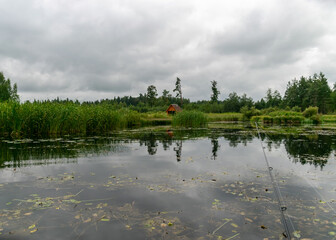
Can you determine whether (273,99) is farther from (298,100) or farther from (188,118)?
(188,118)

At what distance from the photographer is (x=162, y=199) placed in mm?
5242

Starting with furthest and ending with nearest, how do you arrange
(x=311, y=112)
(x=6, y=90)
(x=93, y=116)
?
1. (x=6, y=90)
2. (x=311, y=112)
3. (x=93, y=116)

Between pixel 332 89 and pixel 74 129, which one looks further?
pixel 332 89

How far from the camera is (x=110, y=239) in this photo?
358 centimetres

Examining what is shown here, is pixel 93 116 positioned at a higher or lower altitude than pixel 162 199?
higher

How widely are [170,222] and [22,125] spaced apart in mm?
17515

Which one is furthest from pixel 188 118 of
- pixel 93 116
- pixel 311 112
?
pixel 311 112

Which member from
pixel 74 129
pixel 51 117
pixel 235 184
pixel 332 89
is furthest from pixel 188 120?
pixel 332 89

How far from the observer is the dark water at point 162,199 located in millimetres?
3848

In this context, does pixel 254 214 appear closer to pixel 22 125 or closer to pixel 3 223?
pixel 3 223

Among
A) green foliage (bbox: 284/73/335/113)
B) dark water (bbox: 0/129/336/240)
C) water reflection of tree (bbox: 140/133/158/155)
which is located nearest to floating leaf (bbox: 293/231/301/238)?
dark water (bbox: 0/129/336/240)

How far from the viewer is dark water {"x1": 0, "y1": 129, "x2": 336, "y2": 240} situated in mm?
3848

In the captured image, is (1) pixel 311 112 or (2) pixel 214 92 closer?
(1) pixel 311 112

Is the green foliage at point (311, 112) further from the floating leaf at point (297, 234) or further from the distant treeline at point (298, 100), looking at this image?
the floating leaf at point (297, 234)
